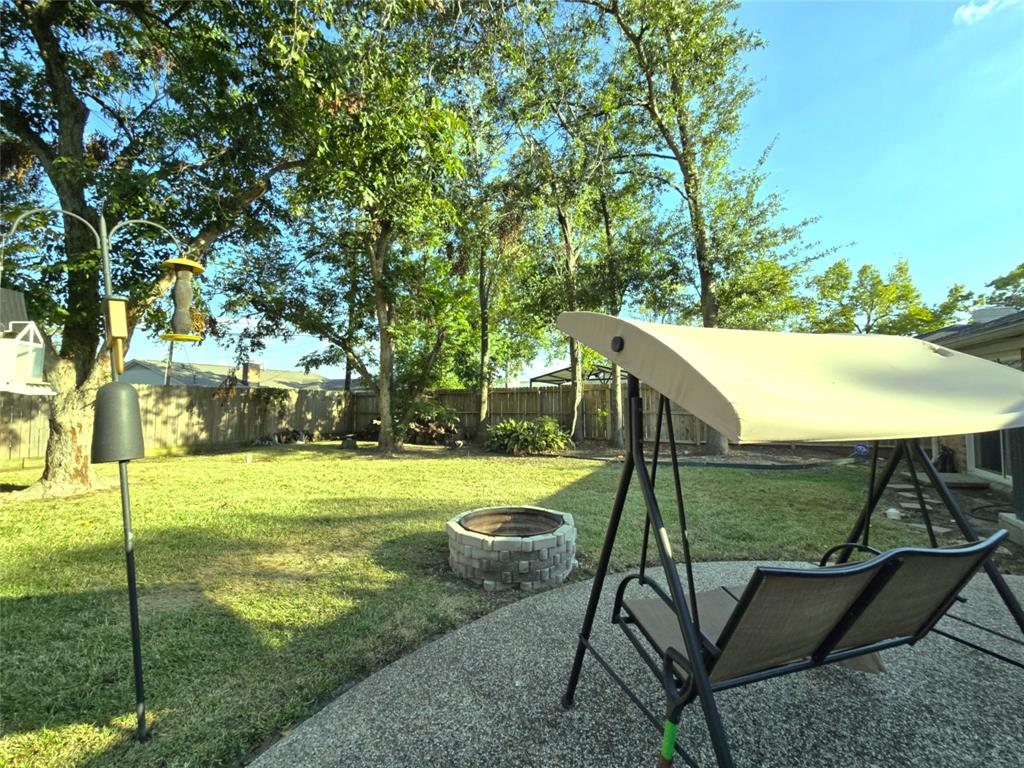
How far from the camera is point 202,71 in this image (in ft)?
20.0

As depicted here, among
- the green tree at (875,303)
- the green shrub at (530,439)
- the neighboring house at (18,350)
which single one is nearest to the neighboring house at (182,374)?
the green shrub at (530,439)

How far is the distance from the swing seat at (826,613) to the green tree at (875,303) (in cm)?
1970

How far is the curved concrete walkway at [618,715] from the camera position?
5.84 ft

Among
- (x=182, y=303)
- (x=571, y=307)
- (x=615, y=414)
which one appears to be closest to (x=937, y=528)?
(x=182, y=303)

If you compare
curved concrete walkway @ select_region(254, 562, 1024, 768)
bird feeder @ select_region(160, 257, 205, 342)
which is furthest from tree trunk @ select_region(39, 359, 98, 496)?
curved concrete walkway @ select_region(254, 562, 1024, 768)

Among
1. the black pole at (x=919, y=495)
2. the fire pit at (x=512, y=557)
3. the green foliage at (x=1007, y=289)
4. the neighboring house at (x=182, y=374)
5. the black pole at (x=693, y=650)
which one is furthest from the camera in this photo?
the green foliage at (x=1007, y=289)

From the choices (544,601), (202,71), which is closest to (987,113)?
(544,601)

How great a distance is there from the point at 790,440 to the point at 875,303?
22992mm

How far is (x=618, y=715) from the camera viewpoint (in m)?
2.03

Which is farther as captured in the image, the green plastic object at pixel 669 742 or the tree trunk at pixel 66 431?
the tree trunk at pixel 66 431

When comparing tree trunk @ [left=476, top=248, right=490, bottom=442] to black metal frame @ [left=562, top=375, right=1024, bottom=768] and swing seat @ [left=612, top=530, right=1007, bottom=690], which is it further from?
swing seat @ [left=612, top=530, right=1007, bottom=690]

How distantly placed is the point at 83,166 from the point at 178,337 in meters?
5.52

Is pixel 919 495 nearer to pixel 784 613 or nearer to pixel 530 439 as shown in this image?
pixel 784 613

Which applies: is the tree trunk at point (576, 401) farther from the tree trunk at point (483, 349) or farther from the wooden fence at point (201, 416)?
the wooden fence at point (201, 416)
